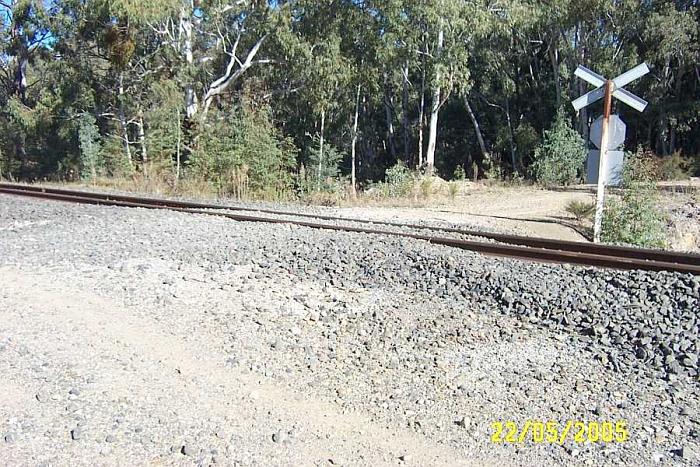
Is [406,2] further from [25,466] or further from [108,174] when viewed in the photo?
[25,466]

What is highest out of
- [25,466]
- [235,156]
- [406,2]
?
[406,2]

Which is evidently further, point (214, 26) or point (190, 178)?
point (214, 26)

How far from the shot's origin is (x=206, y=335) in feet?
18.9

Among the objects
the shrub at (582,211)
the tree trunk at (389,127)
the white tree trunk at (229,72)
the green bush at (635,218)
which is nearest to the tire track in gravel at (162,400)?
the green bush at (635,218)

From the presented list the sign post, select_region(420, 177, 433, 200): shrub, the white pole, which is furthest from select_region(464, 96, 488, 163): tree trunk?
the white pole

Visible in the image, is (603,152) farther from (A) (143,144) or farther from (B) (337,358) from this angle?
(A) (143,144)

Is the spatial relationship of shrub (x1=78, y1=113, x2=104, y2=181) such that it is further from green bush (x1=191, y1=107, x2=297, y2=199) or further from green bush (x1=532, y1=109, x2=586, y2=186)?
green bush (x1=532, y1=109, x2=586, y2=186)

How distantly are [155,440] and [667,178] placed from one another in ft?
96.7

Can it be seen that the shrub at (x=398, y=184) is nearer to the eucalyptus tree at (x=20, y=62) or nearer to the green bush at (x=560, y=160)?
the green bush at (x=560, y=160)

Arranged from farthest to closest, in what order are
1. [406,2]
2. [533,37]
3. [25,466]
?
[533,37] → [406,2] → [25,466]

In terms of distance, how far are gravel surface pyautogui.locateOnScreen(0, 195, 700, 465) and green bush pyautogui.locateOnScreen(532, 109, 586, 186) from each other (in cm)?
1964

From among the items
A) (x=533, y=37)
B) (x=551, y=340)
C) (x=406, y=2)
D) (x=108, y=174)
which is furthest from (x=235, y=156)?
(x=533, y=37)
